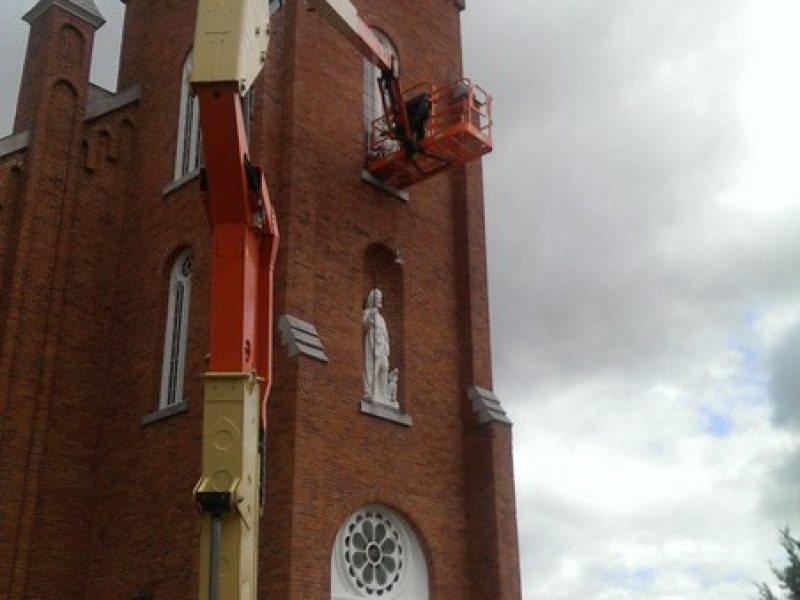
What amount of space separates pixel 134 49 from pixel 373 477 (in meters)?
10.9

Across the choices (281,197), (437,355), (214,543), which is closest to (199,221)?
(281,197)

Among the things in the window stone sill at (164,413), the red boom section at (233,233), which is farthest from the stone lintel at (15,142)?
the red boom section at (233,233)

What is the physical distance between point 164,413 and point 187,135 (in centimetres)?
561

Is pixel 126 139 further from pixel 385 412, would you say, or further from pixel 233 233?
pixel 233 233

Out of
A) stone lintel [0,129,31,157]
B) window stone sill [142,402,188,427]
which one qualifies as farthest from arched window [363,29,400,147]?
window stone sill [142,402,188,427]

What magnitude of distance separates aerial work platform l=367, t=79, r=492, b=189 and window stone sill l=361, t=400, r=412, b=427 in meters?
4.20

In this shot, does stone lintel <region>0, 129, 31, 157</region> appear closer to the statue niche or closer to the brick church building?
the brick church building

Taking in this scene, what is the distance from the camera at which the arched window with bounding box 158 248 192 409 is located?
639 inches

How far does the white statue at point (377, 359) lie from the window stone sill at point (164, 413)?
9.23ft

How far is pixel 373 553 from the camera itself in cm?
1505

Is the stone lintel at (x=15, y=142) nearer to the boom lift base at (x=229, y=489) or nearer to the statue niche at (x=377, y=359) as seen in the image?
the statue niche at (x=377, y=359)

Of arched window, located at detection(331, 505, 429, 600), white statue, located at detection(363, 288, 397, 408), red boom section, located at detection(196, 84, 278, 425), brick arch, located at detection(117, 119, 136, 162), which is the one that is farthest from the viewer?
brick arch, located at detection(117, 119, 136, 162)

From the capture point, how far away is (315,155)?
54.6 ft

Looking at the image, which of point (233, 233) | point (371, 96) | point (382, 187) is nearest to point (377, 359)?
point (382, 187)
